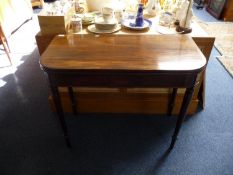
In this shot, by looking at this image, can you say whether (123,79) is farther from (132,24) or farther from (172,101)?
(172,101)

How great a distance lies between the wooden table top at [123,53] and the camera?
0.98 m

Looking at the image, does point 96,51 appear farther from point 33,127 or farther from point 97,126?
point 33,127

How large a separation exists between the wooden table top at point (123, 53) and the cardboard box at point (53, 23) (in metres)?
0.08

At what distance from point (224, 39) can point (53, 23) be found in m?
2.56

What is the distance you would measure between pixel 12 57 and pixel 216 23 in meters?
3.26

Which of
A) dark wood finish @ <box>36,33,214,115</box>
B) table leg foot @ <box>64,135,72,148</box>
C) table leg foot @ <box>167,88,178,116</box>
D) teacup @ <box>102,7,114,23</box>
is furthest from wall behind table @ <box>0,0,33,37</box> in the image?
table leg foot @ <box>167,88,178,116</box>

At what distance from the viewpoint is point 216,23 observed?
3479 millimetres

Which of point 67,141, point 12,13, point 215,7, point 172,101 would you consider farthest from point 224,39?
point 12,13

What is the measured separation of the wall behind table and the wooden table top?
1.80 meters

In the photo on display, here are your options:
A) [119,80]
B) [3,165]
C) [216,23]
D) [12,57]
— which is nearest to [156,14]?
[119,80]

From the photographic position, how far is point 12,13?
9.48 ft

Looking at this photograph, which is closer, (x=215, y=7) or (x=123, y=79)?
(x=123, y=79)

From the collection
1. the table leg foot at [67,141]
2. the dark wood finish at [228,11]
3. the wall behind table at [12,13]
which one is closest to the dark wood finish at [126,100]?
the table leg foot at [67,141]

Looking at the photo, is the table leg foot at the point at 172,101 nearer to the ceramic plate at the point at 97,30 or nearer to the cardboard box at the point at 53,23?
the ceramic plate at the point at 97,30
